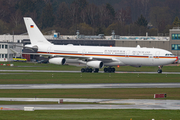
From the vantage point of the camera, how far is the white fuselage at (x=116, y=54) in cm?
6769

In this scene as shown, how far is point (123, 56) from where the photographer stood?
226ft

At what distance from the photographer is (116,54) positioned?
69.7 metres

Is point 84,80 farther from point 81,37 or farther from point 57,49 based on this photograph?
point 81,37

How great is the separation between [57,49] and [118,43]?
4890cm

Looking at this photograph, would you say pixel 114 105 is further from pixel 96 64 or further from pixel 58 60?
pixel 58 60

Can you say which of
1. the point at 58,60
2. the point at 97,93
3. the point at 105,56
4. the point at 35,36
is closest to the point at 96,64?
the point at 105,56

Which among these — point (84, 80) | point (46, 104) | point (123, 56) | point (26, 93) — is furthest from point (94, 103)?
point (123, 56)

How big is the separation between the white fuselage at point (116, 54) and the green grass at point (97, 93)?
21.8 meters

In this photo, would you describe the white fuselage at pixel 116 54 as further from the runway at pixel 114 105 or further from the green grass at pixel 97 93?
the runway at pixel 114 105

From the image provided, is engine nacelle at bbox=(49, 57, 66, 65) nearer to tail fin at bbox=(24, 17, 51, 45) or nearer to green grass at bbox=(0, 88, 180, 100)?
tail fin at bbox=(24, 17, 51, 45)
